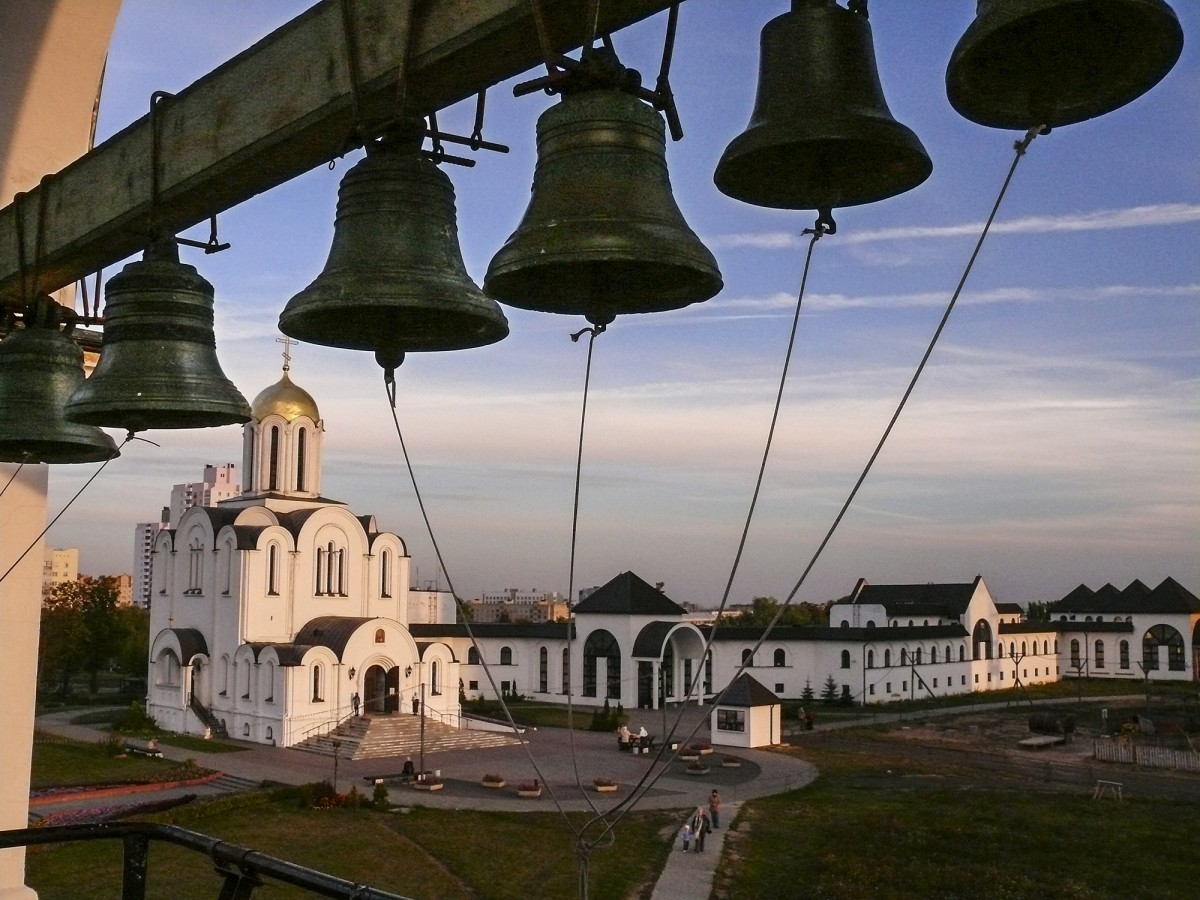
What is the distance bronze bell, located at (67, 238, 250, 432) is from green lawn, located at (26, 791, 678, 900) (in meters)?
11.2

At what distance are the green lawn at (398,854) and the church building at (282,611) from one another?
9.64 m

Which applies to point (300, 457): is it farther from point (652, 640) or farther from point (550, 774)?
point (550, 774)

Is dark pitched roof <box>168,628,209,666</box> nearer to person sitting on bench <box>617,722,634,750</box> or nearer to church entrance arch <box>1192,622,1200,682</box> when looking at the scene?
person sitting on bench <box>617,722,634,750</box>

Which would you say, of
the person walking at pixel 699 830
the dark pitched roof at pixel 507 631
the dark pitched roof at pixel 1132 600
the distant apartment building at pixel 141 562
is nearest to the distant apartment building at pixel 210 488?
the distant apartment building at pixel 141 562

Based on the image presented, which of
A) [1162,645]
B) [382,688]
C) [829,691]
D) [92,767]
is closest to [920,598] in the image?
[1162,645]

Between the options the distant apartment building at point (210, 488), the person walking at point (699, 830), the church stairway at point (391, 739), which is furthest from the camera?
the distant apartment building at point (210, 488)

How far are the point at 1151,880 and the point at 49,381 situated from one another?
54.2 ft

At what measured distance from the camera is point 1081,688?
54.1 m

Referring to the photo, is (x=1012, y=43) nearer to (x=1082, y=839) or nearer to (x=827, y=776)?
(x=1082, y=839)

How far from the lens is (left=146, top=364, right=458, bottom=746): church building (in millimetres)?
30250

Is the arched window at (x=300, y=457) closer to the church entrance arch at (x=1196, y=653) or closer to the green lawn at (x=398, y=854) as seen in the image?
the green lawn at (x=398, y=854)

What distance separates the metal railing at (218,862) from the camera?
7.08 ft

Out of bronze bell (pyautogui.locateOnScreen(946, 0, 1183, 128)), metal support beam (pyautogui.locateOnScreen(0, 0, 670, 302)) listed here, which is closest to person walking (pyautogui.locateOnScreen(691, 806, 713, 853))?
metal support beam (pyautogui.locateOnScreen(0, 0, 670, 302))

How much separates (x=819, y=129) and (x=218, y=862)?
2.25 m
